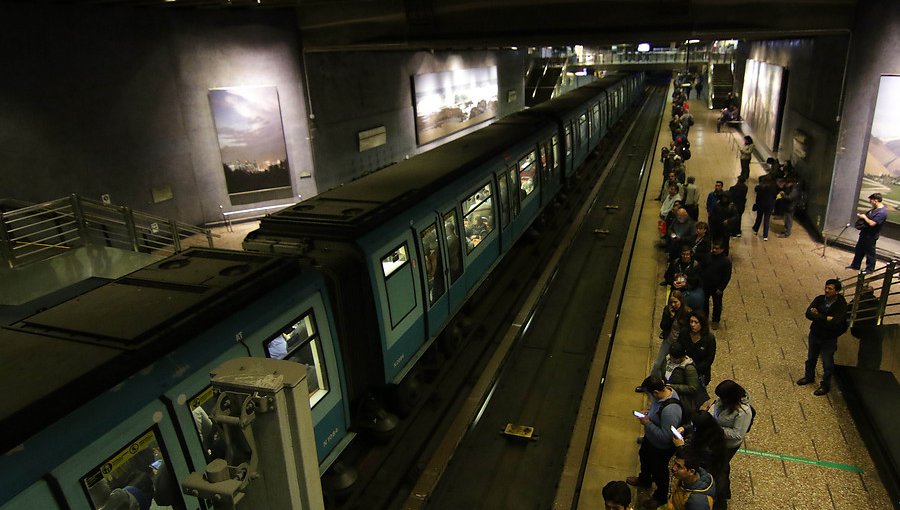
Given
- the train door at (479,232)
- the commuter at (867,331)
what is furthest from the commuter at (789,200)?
the train door at (479,232)

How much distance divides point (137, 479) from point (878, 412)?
24.8 ft

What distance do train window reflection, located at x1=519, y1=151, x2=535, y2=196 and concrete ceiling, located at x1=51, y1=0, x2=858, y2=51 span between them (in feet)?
9.03

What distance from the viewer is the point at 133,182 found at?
539 inches

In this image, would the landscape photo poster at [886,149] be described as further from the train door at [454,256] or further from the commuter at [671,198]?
the train door at [454,256]

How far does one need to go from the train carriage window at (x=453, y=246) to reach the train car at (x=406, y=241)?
0.05ft

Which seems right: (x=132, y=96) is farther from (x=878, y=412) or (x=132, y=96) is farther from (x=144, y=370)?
(x=878, y=412)

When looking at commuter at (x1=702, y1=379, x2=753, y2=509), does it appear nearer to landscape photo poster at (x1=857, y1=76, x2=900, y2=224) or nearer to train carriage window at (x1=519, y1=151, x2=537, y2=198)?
train carriage window at (x1=519, y1=151, x2=537, y2=198)

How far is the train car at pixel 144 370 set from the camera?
134 inches

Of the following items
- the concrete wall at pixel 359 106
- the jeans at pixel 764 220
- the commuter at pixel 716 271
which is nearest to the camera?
the commuter at pixel 716 271

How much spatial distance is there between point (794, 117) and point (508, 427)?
529 inches

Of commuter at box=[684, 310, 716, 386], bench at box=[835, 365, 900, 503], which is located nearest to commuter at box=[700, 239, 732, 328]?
bench at box=[835, 365, 900, 503]

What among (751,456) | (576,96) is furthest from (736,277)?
(576,96)

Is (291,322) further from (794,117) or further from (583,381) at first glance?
(794,117)

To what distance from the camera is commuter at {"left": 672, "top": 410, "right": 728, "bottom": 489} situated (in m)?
4.82
